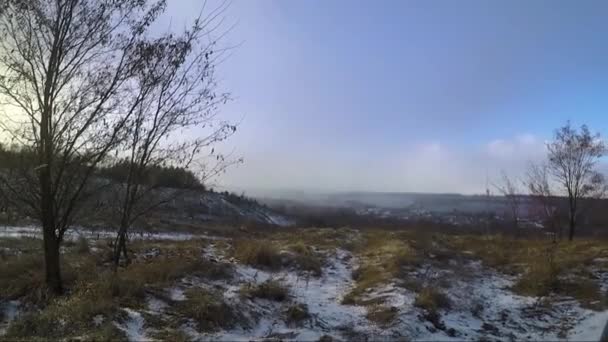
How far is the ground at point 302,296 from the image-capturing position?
723cm

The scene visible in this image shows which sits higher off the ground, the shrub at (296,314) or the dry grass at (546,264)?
the dry grass at (546,264)

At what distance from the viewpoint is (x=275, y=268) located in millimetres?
11625

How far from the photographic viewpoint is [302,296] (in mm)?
9375

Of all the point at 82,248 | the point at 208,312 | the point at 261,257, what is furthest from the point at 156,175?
the point at 208,312

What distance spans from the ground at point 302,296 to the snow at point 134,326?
1 cm

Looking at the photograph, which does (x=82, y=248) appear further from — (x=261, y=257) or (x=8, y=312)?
(x=8, y=312)

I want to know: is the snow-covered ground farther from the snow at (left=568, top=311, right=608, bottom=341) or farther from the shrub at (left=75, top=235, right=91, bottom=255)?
the shrub at (left=75, top=235, right=91, bottom=255)

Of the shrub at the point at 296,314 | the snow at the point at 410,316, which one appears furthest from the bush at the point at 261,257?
the shrub at the point at 296,314

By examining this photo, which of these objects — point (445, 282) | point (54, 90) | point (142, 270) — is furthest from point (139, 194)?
point (445, 282)

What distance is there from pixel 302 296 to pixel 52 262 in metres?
4.37

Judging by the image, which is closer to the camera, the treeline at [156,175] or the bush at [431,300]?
the bush at [431,300]

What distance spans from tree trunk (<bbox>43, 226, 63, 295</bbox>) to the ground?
7.3 inches

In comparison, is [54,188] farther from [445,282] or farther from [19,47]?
[445,282]

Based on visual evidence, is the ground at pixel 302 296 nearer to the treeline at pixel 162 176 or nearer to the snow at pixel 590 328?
the snow at pixel 590 328
